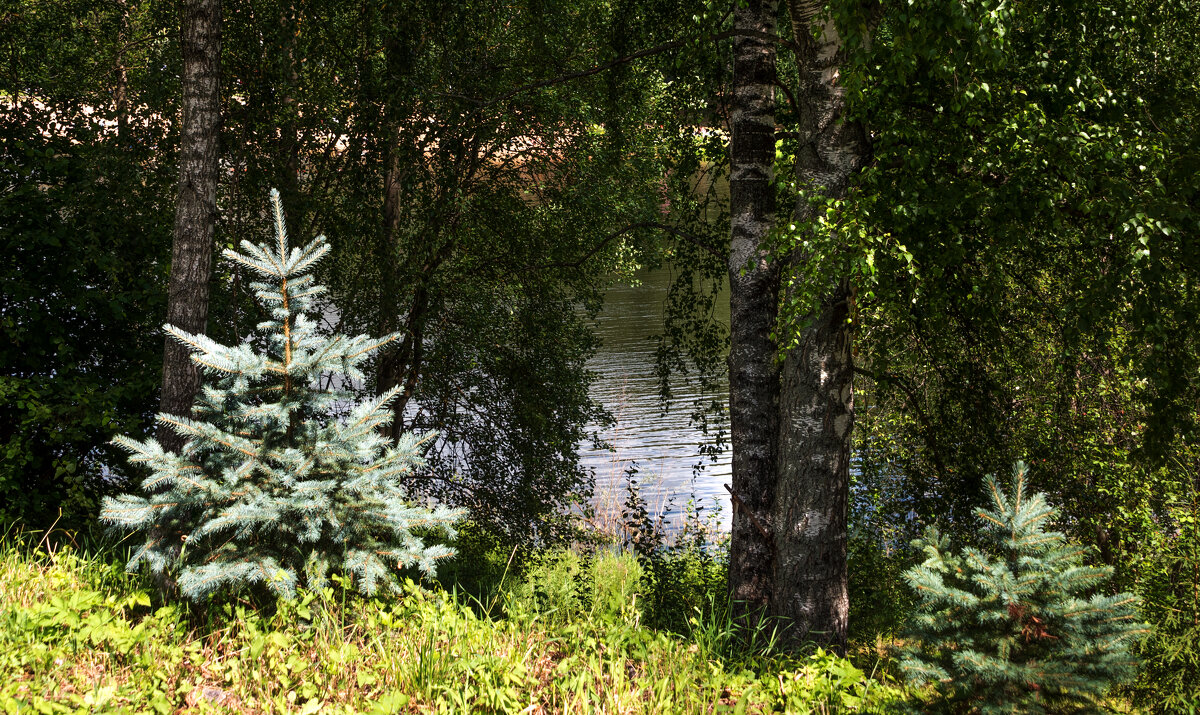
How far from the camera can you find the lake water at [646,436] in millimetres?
12812

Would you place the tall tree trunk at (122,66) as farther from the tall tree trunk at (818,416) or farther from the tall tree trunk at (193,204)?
the tall tree trunk at (818,416)

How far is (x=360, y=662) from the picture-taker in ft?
11.8

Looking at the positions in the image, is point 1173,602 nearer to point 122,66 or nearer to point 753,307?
→ point 753,307

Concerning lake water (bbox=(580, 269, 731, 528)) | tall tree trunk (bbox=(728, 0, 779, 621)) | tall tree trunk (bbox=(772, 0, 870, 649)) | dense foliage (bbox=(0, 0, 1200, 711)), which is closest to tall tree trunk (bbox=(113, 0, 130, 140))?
dense foliage (bbox=(0, 0, 1200, 711))

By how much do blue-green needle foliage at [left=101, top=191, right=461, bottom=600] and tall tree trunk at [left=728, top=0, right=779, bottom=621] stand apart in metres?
2.53

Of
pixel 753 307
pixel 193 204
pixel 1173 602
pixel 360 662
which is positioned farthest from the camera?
pixel 1173 602

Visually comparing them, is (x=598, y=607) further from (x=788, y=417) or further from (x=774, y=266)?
(x=774, y=266)

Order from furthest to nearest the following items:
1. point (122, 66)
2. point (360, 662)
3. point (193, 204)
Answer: point (122, 66) < point (193, 204) < point (360, 662)

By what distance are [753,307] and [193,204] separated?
3.78 m

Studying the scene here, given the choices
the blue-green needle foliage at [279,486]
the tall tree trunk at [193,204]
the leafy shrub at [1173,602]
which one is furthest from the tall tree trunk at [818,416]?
the tall tree trunk at [193,204]

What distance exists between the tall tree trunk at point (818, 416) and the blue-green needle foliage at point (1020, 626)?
198 centimetres

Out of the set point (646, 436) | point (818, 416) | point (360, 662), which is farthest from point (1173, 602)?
point (646, 436)

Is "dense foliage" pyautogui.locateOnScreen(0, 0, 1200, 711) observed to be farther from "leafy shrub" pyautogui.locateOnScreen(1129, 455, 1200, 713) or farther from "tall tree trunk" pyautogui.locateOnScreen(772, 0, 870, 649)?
"tall tree trunk" pyautogui.locateOnScreen(772, 0, 870, 649)

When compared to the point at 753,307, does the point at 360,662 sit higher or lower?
lower
